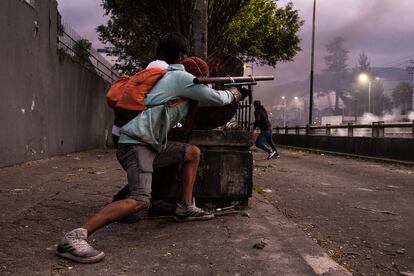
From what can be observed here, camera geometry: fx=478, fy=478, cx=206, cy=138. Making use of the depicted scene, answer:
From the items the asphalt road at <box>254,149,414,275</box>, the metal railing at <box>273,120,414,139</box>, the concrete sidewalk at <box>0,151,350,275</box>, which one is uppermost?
the metal railing at <box>273,120,414,139</box>

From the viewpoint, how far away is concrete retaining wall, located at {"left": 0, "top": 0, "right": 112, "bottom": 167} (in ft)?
28.3

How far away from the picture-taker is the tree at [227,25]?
590 inches

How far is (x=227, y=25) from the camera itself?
15648 mm

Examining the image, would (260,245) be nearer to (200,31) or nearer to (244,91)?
(244,91)

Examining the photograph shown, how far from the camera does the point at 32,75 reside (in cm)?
1000

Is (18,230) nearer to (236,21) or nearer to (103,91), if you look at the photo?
(103,91)

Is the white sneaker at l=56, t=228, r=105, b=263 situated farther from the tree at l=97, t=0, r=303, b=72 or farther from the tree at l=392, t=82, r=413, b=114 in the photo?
the tree at l=392, t=82, r=413, b=114

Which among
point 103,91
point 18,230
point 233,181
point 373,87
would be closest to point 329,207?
point 233,181

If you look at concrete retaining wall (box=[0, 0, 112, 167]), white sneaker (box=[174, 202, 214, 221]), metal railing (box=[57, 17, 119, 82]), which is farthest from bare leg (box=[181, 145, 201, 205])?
metal railing (box=[57, 17, 119, 82])

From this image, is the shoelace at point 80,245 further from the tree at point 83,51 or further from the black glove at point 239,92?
the tree at point 83,51

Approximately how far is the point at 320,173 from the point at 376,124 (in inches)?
227

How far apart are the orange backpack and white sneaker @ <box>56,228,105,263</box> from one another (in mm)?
963

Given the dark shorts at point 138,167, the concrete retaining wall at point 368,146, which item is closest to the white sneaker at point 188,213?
the dark shorts at point 138,167

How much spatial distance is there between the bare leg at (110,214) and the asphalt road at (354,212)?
160 centimetres
